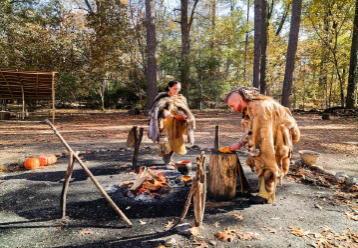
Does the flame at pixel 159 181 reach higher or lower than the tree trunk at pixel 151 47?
lower

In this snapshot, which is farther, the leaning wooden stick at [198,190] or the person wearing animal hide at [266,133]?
the person wearing animal hide at [266,133]

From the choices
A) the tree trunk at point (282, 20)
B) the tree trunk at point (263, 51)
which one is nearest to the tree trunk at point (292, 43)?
the tree trunk at point (263, 51)

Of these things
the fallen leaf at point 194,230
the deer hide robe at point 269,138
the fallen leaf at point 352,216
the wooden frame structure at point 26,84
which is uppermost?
the wooden frame structure at point 26,84

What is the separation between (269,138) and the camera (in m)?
3.66

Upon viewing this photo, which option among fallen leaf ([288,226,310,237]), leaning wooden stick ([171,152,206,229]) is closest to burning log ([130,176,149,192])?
leaning wooden stick ([171,152,206,229])

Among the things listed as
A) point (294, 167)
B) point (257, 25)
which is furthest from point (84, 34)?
point (294, 167)

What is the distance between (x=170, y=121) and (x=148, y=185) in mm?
1610

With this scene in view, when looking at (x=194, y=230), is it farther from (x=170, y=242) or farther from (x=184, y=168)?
(x=184, y=168)

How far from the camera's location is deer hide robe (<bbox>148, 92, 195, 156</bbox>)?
5043 millimetres

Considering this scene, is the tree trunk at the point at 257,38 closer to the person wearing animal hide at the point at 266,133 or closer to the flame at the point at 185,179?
the flame at the point at 185,179

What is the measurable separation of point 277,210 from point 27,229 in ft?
11.6

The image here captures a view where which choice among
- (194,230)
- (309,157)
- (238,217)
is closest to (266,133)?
(238,217)

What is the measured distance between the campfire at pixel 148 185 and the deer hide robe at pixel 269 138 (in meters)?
1.50

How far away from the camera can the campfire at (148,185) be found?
417 centimetres
